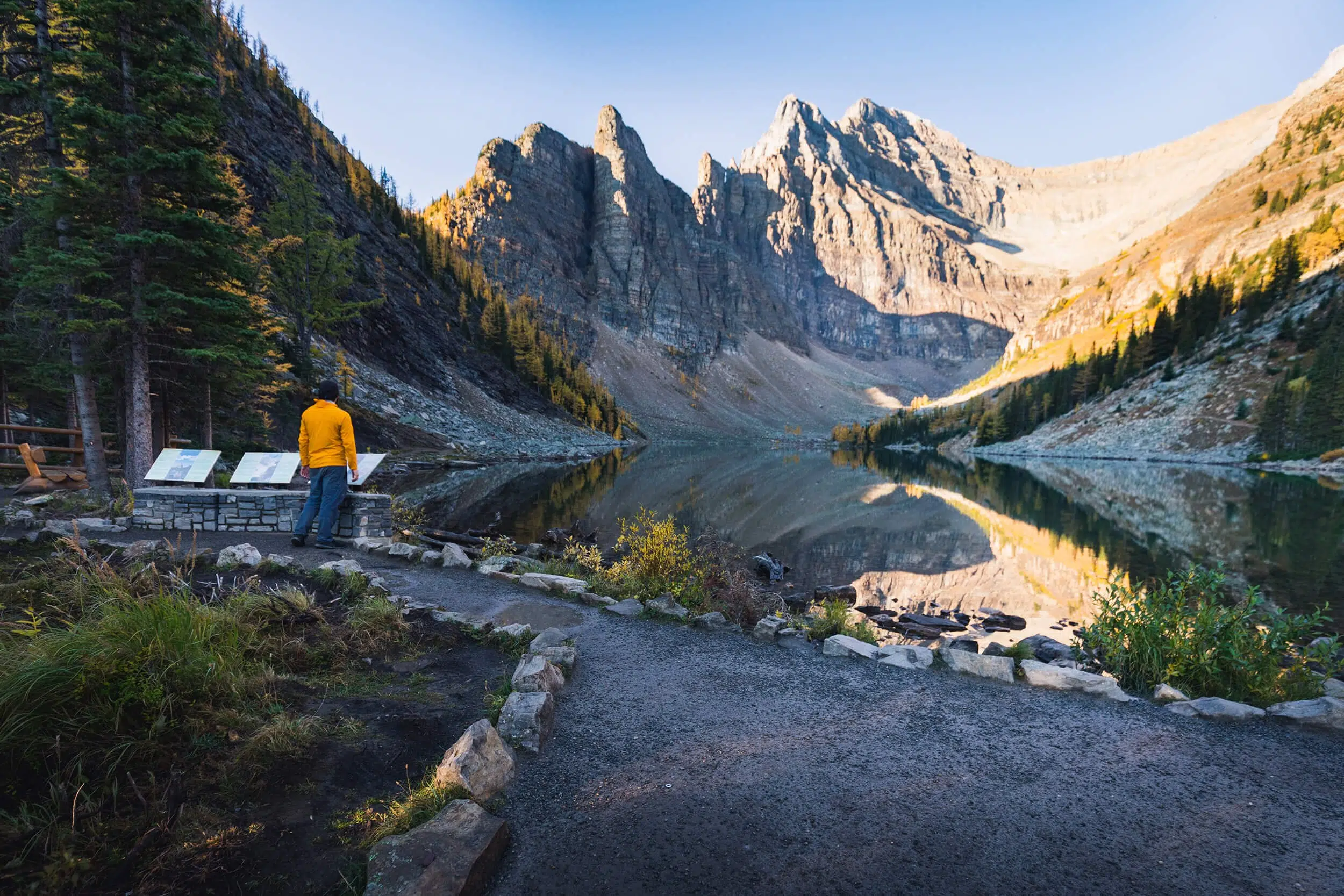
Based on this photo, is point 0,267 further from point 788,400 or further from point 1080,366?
point 788,400

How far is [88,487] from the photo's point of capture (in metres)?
14.6

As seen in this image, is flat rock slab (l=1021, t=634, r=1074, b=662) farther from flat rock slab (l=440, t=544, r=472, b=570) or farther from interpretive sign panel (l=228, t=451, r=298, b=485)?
interpretive sign panel (l=228, t=451, r=298, b=485)

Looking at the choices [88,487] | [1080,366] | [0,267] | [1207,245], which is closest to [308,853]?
[88,487]

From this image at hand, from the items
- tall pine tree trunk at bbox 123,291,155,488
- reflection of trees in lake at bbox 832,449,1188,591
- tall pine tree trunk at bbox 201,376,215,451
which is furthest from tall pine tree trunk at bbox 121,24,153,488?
reflection of trees in lake at bbox 832,449,1188,591

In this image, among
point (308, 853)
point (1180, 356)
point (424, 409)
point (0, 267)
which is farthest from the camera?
point (1180, 356)

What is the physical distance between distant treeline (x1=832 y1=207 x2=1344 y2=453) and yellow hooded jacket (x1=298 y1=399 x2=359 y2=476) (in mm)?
73635

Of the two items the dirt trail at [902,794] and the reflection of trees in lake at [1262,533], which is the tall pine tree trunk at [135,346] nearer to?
the dirt trail at [902,794]

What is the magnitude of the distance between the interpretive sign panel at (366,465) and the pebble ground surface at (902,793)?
780 cm

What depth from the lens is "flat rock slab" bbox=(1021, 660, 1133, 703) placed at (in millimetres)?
5848

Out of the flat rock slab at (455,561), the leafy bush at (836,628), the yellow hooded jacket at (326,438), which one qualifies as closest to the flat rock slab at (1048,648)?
the leafy bush at (836,628)

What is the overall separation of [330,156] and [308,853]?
310 ft

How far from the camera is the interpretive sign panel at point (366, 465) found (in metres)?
11.4

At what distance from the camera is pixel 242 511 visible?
41.0ft

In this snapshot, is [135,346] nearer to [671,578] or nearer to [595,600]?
[595,600]
